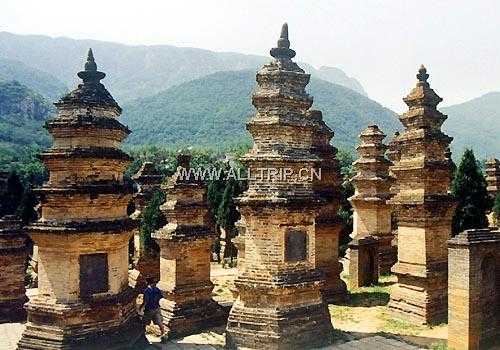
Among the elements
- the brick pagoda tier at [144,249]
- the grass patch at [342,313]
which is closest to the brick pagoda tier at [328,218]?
the grass patch at [342,313]

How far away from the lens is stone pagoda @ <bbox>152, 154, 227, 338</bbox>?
15.1 meters

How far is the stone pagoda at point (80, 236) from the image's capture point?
11.5m

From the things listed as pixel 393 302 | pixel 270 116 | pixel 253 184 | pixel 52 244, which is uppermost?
pixel 270 116

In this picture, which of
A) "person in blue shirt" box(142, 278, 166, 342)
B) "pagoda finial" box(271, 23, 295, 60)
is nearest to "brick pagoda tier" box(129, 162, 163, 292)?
"person in blue shirt" box(142, 278, 166, 342)

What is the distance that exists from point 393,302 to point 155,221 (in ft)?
42.7

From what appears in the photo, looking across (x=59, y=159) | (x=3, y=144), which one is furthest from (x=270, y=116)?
(x=3, y=144)

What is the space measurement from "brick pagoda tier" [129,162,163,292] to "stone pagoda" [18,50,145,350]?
811cm

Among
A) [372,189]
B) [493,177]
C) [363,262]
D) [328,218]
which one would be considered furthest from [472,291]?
[493,177]

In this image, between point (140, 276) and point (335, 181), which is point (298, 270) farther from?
point (140, 276)

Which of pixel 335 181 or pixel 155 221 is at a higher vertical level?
pixel 335 181

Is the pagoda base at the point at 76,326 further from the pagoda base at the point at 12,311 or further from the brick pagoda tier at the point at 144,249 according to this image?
the brick pagoda tier at the point at 144,249

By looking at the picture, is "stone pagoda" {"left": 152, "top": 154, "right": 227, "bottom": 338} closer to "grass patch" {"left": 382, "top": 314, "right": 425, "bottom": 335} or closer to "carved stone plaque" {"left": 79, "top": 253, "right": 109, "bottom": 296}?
"carved stone plaque" {"left": 79, "top": 253, "right": 109, "bottom": 296}

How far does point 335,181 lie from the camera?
18.8 meters

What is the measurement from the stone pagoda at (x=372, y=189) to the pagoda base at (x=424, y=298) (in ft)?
19.6
